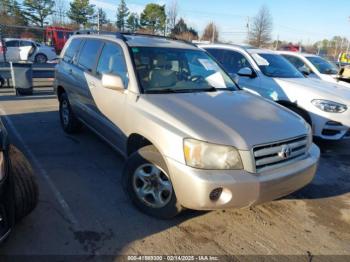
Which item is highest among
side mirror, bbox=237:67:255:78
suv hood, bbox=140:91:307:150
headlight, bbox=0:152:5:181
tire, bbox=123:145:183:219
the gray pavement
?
side mirror, bbox=237:67:255:78

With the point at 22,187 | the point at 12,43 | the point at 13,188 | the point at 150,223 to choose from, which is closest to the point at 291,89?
the point at 150,223

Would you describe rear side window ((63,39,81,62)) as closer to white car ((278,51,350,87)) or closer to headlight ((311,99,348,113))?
headlight ((311,99,348,113))

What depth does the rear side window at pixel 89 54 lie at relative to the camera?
4.62 meters

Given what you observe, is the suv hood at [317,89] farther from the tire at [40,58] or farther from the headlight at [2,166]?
the tire at [40,58]

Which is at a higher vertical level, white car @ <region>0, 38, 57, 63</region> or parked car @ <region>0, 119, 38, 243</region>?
white car @ <region>0, 38, 57, 63</region>

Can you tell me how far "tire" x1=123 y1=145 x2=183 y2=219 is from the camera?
3.05 meters

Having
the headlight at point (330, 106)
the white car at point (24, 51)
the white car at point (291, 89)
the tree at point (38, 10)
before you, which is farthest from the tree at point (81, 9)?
the headlight at point (330, 106)

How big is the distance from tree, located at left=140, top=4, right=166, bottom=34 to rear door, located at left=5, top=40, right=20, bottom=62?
104 ft

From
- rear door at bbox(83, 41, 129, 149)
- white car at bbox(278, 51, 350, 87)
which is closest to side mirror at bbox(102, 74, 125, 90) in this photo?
rear door at bbox(83, 41, 129, 149)

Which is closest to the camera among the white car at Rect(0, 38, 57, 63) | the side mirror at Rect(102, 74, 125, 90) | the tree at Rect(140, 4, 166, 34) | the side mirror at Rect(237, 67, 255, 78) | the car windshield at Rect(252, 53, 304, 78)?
the side mirror at Rect(102, 74, 125, 90)

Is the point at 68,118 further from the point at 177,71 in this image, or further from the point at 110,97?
the point at 177,71

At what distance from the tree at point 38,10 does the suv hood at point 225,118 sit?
5449cm

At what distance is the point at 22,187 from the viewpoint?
2723mm

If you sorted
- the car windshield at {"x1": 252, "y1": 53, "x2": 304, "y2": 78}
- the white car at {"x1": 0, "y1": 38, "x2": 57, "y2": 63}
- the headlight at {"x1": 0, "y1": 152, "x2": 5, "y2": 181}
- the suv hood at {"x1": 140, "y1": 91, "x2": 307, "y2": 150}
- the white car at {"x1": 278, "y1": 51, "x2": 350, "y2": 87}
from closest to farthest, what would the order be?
the headlight at {"x1": 0, "y1": 152, "x2": 5, "y2": 181}
the suv hood at {"x1": 140, "y1": 91, "x2": 307, "y2": 150}
the car windshield at {"x1": 252, "y1": 53, "x2": 304, "y2": 78}
the white car at {"x1": 278, "y1": 51, "x2": 350, "y2": 87}
the white car at {"x1": 0, "y1": 38, "x2": 57, "y2": 63}
